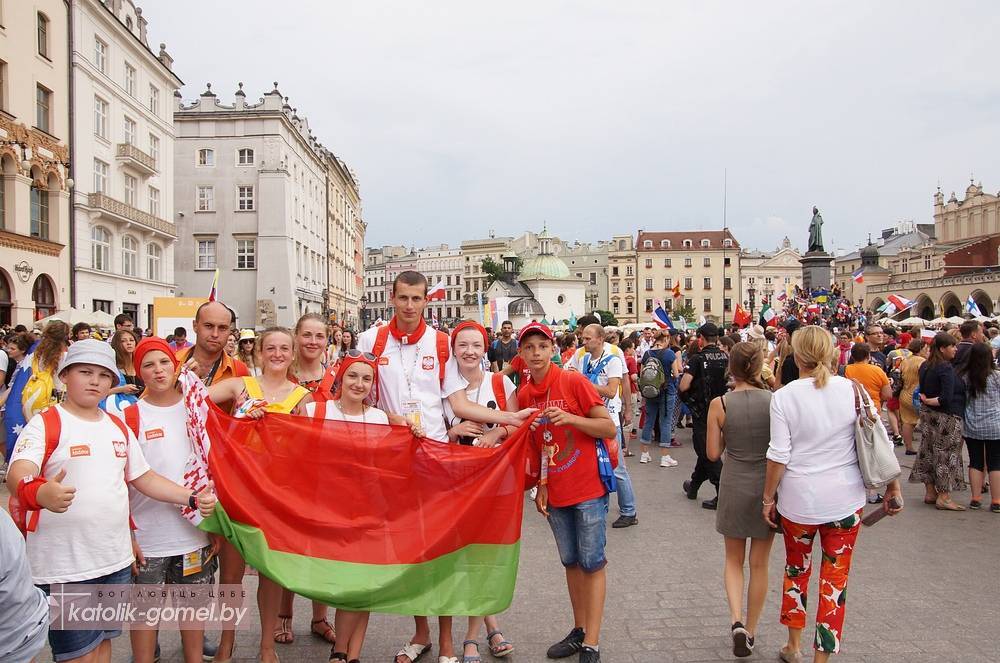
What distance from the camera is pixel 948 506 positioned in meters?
8.60

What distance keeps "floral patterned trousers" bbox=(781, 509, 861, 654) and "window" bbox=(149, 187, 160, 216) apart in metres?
39.0

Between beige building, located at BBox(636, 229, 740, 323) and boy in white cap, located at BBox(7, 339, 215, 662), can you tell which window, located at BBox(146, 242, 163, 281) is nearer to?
boy in white cap, located at BBox(7, 339, 215, 662)

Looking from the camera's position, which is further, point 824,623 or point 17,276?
point 17,276

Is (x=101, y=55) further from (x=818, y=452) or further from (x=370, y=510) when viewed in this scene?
(x=818, y=452)

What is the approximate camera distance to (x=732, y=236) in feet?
430

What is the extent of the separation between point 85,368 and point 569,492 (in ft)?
9.16

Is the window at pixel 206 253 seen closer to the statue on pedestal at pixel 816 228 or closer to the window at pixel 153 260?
the window at pixel 153 260

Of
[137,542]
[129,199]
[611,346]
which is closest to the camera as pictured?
[137,542]

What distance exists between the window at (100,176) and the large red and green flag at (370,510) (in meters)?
32.1

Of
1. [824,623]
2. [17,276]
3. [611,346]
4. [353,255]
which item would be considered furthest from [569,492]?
[353,255]

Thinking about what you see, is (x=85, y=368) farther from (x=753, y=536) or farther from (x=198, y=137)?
(x=198, y=137)

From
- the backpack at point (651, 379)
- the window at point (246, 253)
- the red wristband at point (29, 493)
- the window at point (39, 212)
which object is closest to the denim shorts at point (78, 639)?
the red wristband at point (29, 493)

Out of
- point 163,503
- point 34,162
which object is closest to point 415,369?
point 163,503

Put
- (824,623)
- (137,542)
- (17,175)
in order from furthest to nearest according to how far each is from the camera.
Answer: (17,175)
(824,623)
(137,542)
